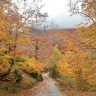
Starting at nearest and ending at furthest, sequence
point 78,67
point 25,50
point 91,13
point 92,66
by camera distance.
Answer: point 91,13 → point 92,66 → point 25,50 → point 78,67

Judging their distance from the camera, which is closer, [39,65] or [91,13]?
[91,13]

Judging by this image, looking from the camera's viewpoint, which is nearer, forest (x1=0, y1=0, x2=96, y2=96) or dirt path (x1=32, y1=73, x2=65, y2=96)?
forest (x1=0, y1=0, x2=96, y2=96)

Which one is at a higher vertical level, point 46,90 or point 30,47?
point 30,47

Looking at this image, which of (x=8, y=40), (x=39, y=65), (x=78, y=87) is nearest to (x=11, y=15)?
(x=8, y=40)

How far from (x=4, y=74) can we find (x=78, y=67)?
7949mm

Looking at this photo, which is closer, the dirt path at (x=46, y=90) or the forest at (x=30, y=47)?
the forest at (x=30, y=47)

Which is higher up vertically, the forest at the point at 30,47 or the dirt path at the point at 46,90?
the forest at the point at 30,47

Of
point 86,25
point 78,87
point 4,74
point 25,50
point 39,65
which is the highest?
point 86,25

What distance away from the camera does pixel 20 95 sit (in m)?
16.9

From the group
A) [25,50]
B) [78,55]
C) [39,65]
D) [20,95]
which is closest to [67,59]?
[78,55]

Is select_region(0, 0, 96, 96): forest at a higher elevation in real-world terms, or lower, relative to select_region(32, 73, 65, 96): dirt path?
higher

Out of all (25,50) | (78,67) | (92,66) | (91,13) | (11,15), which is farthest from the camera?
(78,67)

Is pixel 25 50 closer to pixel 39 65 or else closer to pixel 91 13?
pixel 39 65

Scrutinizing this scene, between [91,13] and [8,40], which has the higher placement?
[91,13]
